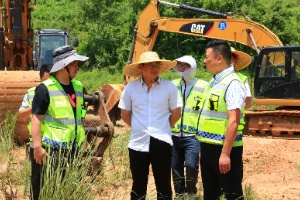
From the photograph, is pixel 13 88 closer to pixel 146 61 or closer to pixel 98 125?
pixel 98 125

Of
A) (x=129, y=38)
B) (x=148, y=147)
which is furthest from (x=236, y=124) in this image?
(x=129, y=38)

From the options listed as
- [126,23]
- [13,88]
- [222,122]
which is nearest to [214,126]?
[222,122]

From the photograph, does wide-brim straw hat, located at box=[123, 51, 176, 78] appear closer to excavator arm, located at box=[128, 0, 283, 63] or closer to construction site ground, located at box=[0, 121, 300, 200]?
construction site ground, located at box=[0, 121, 300, 200]

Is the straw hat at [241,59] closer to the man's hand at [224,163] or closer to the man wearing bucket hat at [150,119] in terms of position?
the man wearing bucket hat at [150,119]

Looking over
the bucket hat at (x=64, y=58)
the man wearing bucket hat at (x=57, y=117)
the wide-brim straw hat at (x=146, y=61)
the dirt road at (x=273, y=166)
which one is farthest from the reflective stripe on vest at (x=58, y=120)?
the dirt road at (x=273, y=166)

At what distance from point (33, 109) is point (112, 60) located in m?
24.7

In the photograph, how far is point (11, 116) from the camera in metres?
10.6

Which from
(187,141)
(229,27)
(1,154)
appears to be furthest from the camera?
(229,27)

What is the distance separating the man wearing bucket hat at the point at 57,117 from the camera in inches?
205

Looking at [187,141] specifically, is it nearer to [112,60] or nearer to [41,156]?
[41,156]

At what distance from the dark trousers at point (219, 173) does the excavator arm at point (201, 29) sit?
412 inches

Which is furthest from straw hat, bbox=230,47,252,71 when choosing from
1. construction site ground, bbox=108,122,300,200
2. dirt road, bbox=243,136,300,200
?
dirt road, bbox=243,136,300,200

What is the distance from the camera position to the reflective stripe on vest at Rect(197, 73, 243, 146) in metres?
5.33

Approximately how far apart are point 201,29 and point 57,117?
37.9ft
